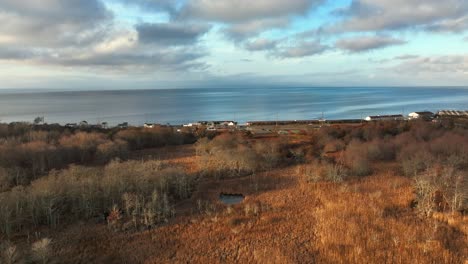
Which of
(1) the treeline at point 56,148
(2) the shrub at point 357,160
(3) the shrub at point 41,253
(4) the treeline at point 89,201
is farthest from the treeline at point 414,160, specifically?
(1) the treeline at point 56,148

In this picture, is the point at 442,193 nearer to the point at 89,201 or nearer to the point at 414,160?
the point at 414,160

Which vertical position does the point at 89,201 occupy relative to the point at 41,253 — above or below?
above

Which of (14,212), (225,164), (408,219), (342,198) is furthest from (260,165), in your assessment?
(14,212)

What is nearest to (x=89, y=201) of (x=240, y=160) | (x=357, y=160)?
(x=240, y=160)

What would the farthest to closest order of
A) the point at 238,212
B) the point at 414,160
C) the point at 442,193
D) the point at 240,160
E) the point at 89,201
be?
the point at 240,160 < the point at 414,160 < the point at 442,193 < the point at 238,212 < the point at 89,201

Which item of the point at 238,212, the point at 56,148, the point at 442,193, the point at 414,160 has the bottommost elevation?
the point at 238,212

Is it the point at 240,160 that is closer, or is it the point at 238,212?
the point at 238,212

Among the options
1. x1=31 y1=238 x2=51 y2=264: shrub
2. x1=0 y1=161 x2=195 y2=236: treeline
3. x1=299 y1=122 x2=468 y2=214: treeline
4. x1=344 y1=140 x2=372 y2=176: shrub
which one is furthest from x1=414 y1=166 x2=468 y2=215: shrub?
x1=31 y1=238 x2=51 y2=264: shrub
